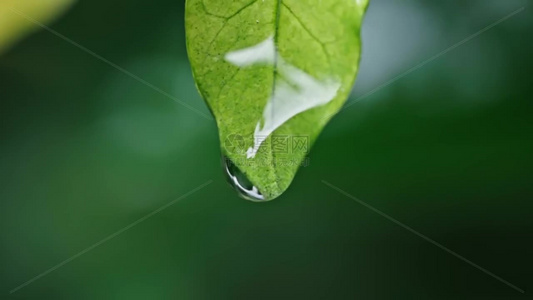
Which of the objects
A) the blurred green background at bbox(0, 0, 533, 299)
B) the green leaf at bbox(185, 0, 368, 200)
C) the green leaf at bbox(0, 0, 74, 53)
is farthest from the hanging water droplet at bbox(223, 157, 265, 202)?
the blurred green background at bbox(0, 0, 533, 299)

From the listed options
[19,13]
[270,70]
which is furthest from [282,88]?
[19,13]

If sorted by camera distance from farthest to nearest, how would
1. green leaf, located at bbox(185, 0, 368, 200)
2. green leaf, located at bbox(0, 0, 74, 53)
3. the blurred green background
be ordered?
the blurred green background, green leaf, located at bbox(0, 0, 74, 53), green leaf, located at bbox(185, 0, 368, 200)

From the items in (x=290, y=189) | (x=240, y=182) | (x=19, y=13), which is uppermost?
(x=240, y=182)

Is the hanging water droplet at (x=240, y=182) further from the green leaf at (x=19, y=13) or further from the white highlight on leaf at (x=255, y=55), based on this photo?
the green leaf at (x=19, y=13)

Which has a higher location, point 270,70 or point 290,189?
point 270,70

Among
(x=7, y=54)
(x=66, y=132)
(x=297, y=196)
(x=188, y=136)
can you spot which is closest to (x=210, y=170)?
(x=188, y=136)

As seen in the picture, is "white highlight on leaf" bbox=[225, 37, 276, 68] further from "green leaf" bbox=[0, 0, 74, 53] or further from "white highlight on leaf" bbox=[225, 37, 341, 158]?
"green leaf" bbox=[0, 0, 74, 53]

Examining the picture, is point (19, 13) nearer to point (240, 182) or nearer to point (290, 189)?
point (240, 182)

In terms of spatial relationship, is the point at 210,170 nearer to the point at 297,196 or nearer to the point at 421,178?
the point at 297,196
